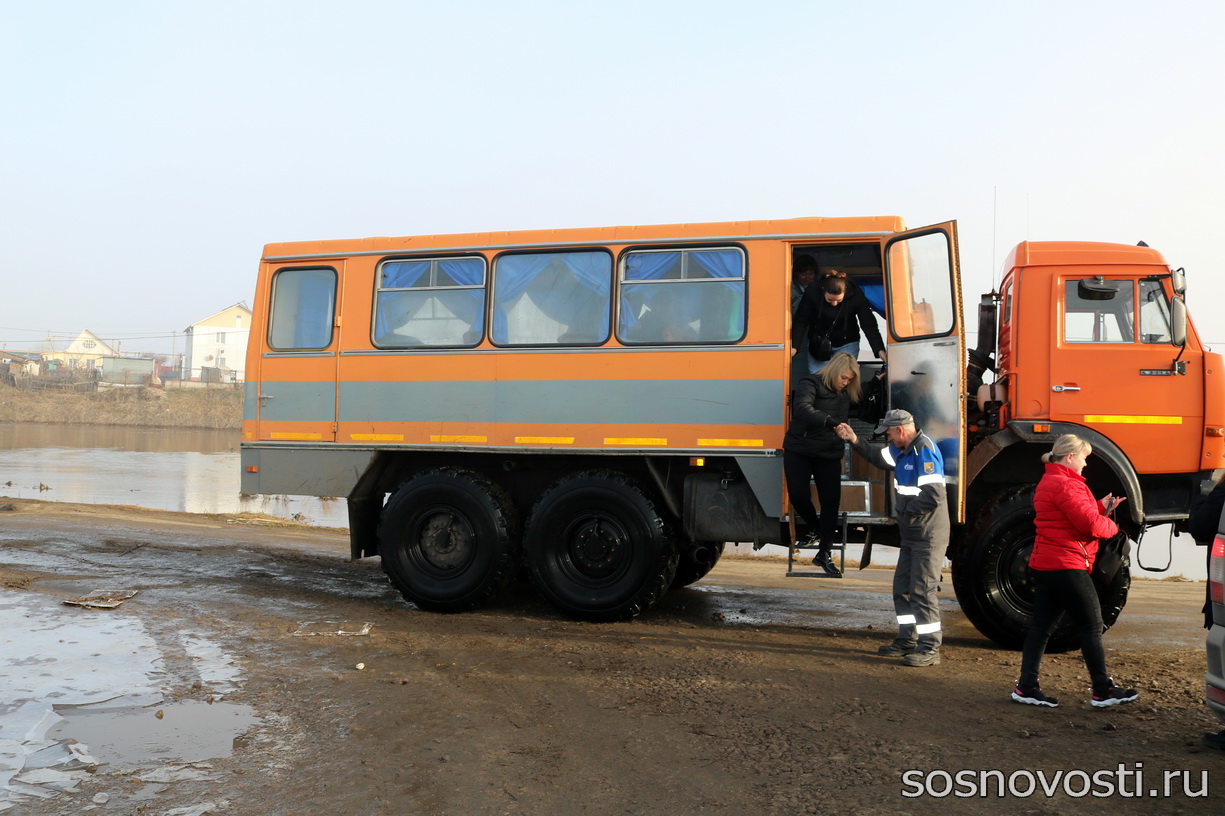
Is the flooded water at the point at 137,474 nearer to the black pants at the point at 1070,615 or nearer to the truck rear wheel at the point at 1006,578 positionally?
the truck rear wheel at the point at 1006,578

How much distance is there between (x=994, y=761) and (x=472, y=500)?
16.1 ft

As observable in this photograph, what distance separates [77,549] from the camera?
11.6 meters

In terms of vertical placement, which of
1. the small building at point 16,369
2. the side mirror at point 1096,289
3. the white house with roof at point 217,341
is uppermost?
the white house with roof at point 217,341

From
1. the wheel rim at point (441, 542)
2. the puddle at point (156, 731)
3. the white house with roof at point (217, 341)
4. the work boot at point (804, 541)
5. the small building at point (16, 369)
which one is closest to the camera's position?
the puddle at point (156, 731)

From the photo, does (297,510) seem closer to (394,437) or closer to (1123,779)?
(394,437)

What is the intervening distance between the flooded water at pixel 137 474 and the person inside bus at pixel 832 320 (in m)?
11.8

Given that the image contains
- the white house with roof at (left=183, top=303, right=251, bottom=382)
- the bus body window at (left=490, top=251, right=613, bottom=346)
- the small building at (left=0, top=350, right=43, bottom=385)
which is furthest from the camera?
the white house with roof at (left=183, top=303, right=251, bottom=382)

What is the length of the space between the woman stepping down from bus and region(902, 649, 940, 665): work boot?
2.88ft

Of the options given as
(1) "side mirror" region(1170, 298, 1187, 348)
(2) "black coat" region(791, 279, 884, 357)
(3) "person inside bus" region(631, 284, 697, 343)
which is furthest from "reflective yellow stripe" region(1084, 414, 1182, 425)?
(3) "person inside bus" region(631, 284, 697, 343)

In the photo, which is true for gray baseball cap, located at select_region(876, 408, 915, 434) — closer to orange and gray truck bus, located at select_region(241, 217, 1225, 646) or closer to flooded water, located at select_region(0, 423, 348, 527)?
orange and gray truck bus, located at select_region(241, 217, 1225, 646)

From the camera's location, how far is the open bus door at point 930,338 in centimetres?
737

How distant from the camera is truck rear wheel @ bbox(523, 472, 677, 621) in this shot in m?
8.20

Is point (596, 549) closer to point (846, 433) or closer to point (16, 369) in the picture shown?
point (846, 433)

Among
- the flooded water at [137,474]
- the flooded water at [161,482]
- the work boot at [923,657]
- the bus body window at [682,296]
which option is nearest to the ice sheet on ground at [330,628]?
the bus body window at [682,296]
